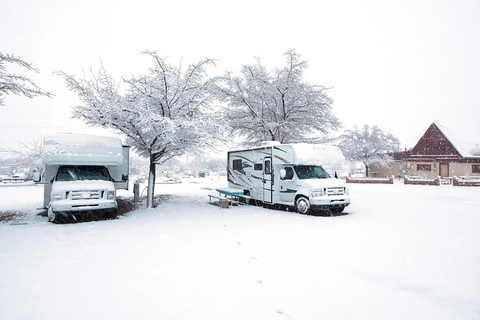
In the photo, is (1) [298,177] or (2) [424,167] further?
(2) [424,167]

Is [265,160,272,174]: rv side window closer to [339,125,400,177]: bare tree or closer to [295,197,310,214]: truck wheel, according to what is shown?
[295,197,310,214]: truck wheel

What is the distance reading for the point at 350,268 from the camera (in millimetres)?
5168

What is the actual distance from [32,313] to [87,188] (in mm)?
6131

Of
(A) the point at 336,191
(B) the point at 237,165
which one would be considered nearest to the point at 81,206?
(B) the point at 237,165

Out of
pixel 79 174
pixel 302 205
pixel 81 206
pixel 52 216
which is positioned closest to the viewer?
pixel 81 206

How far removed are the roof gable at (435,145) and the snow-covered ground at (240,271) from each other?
33.7 m

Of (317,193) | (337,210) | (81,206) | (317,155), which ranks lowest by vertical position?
(337,210)

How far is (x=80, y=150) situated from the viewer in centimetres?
1020

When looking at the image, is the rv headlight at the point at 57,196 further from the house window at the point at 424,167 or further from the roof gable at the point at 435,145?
the roof gable at the point at 435,145

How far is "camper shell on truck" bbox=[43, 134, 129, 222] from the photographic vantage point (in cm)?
898

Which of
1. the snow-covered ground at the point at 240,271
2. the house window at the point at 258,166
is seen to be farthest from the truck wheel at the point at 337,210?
the house window at the point at 258,166

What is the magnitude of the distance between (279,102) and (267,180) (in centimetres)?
714

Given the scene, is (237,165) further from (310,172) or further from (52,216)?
(52,216)

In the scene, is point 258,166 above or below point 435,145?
below
